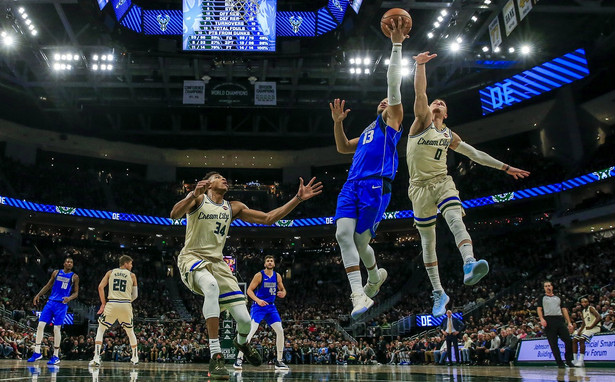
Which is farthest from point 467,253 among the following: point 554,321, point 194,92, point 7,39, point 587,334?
point 7,39

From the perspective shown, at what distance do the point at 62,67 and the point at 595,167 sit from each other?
86.4 feet

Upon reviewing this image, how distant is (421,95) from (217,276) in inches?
131

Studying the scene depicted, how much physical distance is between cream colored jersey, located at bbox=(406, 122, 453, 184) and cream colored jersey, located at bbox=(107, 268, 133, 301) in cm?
702

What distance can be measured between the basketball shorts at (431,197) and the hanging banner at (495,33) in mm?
14333

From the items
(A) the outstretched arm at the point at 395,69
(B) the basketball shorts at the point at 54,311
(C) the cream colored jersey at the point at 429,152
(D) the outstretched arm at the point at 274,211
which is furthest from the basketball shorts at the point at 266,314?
(A) the outstretched arm at the point at 395,69

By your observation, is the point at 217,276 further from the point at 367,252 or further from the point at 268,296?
the point at 268,296

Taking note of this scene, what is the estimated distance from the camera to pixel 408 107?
1102 inches

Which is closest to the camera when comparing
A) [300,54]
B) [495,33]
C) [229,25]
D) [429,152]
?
[429,152]

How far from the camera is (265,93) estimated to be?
23.2 meters

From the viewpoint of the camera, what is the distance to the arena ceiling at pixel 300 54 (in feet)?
65.8

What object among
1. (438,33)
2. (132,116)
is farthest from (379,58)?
(132,116)

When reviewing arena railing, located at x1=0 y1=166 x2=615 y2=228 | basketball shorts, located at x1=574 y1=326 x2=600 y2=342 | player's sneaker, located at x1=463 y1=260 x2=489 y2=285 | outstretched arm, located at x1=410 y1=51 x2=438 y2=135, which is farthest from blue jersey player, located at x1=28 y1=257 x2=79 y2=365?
arena railing, located at x1=0 y1=166 x2=615 y2=228

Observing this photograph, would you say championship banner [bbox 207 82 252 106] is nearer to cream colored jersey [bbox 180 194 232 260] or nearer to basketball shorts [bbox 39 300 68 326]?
basketball shorts [bbox 39 300 68 326]

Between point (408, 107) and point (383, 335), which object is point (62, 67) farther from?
point (383, 335)
